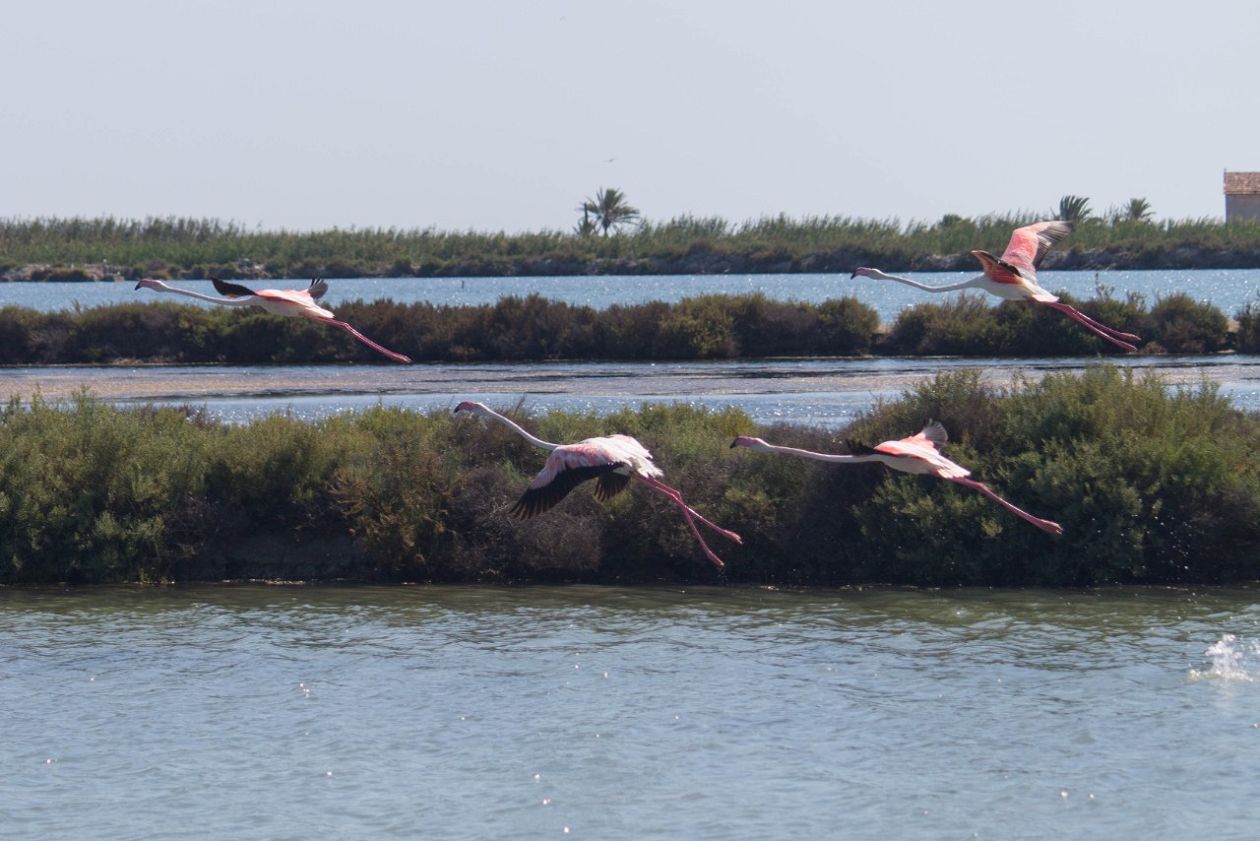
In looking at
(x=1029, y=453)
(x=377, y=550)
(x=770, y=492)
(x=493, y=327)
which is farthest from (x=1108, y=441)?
(x=493, y=327)

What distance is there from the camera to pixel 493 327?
130 feet

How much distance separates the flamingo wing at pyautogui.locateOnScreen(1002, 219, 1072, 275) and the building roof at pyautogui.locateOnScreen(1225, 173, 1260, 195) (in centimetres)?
8058

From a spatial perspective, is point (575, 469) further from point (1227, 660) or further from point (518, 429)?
point (1227, 660)

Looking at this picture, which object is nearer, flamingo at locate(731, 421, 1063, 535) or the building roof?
flamingo at locate(731, 421, 1063, 535)

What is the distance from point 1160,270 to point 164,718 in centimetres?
7076

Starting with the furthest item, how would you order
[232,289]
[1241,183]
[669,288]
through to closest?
[1241,183], [669,288], [232,289]

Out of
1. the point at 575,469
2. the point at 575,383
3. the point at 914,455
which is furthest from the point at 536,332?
the point at 914,455

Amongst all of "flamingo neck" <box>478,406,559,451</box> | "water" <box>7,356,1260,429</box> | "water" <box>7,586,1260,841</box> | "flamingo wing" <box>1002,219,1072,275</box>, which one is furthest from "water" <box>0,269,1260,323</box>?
"flamingo neck" <box>478,406,559,451</box>

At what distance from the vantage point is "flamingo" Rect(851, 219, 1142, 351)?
13797 millimetres

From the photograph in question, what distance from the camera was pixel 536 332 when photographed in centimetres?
3941

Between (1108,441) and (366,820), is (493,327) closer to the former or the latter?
(1108,441)

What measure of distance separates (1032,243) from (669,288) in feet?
199

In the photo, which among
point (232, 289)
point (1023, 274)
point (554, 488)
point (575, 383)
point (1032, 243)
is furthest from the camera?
point (575, 383)

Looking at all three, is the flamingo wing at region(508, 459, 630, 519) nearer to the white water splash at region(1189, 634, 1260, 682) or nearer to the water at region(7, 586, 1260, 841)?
the water at region(7, 586, 1260, 841)
